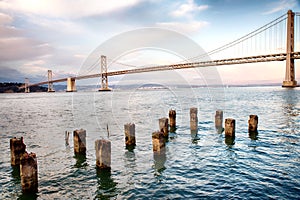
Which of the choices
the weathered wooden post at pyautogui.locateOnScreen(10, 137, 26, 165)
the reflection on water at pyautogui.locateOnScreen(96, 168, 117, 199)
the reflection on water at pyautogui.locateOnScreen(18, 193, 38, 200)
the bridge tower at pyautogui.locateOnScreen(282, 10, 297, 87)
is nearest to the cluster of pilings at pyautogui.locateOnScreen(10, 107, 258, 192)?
the weathered wooden post at pyautogui.locateOnScreen(10, 137, 26, 165)

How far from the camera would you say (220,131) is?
13.9 metres

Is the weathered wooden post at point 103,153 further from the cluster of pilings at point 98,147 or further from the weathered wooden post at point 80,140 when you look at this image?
the weathered wooden post at point 80,140

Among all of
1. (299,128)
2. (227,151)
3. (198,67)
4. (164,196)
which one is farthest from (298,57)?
(164,196)

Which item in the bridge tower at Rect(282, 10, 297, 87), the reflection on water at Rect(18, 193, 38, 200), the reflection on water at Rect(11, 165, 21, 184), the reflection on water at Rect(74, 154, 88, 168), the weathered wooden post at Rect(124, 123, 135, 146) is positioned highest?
the bridge tower at Rect(282, 10, 297, 87)

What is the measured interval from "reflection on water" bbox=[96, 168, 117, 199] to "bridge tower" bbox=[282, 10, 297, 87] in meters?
74.6

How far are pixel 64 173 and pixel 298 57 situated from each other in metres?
77.5

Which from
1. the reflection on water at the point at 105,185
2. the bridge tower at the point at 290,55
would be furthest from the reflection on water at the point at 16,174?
the bridge tower at the point at 290,55

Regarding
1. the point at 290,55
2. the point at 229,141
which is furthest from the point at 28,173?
the point at 290,55

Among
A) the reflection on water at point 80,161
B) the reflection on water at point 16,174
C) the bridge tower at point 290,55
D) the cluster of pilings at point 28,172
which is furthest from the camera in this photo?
the bridge tower at point 290,55

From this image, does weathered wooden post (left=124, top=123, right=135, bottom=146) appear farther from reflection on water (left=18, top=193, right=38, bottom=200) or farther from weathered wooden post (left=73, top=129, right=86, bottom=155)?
reflection on water (left=18, top=193, right=38, bottom=200)

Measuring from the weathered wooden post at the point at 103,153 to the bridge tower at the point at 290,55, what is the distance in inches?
2925

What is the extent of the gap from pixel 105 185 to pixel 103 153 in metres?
1.23

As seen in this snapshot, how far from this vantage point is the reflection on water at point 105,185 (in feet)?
20.5

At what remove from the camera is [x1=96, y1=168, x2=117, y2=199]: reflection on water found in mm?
6258
